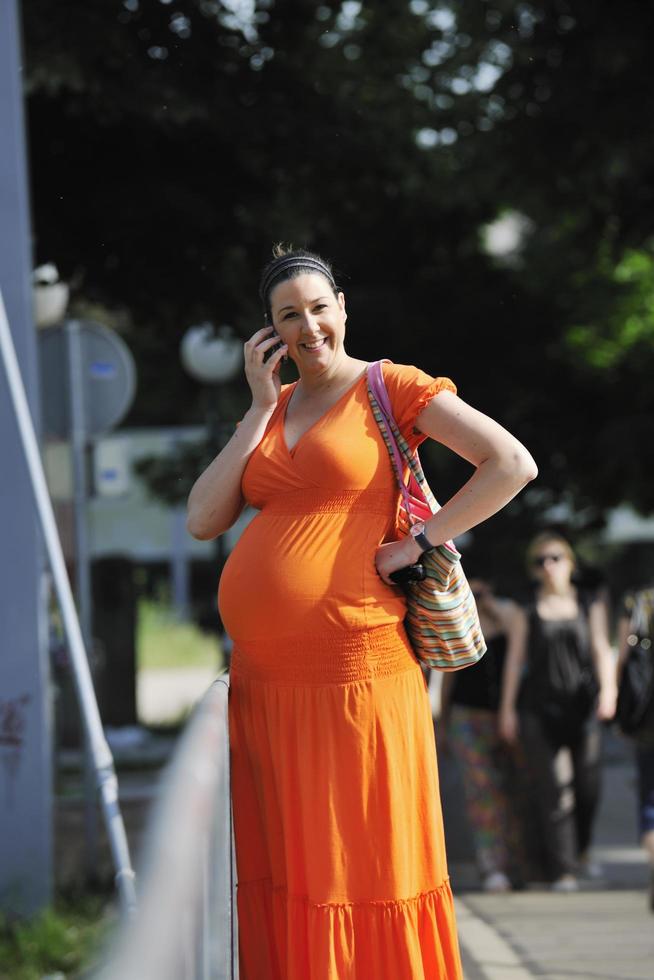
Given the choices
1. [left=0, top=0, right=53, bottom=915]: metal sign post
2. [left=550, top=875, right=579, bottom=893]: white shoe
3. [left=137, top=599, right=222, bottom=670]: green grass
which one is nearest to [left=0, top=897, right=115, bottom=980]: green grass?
[left=0, top=0, right=53, bottom=915]: metal sign post

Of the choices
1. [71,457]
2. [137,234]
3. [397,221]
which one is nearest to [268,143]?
[137,234]

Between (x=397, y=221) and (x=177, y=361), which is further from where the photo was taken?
(x=177, y=361)

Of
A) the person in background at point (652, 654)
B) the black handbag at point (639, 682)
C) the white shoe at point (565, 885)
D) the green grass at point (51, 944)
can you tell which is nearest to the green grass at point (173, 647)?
the white shoe at point (565, 885)

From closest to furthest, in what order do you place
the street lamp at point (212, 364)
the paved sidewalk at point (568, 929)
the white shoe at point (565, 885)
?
1. the paved sidewalk at point (568, 929)
2. the white shoe at point (565, 885)
3. the street lamp at point (212, 364)

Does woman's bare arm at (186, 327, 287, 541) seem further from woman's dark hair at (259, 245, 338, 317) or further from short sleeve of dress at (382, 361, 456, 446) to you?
short sleeve of dress at (382, 361, 456, 446)

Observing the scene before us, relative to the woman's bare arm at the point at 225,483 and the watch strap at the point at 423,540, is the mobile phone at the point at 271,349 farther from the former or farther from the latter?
the watch strap at the point at 423,540

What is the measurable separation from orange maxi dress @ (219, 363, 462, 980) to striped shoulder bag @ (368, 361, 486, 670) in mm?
27

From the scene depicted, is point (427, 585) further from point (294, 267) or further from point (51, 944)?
point (51, 944)

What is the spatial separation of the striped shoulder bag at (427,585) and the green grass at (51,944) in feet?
10.7

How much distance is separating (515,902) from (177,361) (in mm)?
7827

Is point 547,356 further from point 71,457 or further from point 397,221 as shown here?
Result: point 71,457

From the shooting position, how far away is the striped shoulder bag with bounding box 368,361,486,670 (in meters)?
3.26

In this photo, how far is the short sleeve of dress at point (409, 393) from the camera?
128 inches

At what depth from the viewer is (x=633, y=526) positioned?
3834cm
